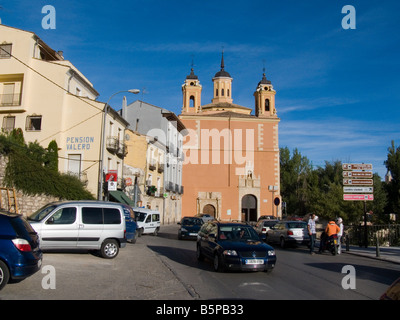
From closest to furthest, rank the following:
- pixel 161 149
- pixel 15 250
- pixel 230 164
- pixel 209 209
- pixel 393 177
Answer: pixel 15 250
pixel 393 177
pixel 161 149
pixel 209 209
pixel 230 164

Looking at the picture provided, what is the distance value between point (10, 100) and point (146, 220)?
1538 centimetres

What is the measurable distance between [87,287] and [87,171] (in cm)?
2157

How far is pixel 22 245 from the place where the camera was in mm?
7445

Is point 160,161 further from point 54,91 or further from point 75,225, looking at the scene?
point 75,225

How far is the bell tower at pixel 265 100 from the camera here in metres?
57.0

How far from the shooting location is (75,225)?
40.2ft

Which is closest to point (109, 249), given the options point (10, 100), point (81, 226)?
point (81, 226)

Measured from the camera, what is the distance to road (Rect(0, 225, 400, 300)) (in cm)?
750

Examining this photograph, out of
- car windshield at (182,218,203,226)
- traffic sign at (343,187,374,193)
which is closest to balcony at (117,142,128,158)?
car windshield at (182,218,203,226)

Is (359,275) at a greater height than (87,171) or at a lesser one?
lesser

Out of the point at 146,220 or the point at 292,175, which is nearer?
the point at 146,220

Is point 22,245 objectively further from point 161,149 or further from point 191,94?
point 191,94

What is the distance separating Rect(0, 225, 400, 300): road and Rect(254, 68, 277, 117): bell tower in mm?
45019
